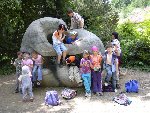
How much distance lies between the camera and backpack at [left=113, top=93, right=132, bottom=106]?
9.58 m

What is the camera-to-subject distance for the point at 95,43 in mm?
11180

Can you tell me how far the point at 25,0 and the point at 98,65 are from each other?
639 cm

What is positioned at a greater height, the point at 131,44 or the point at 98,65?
the point at 131,44

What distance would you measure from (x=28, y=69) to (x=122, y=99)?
288 centimetres

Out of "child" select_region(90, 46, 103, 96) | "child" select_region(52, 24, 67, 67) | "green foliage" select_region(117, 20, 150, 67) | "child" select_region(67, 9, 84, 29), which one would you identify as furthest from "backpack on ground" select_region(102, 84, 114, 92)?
"green foliage" select_region(117, 20, 150, 67)

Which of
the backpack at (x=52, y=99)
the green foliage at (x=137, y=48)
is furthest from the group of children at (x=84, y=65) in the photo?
the green foliage at (x=137, y=48)

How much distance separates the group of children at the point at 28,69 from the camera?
1003cm

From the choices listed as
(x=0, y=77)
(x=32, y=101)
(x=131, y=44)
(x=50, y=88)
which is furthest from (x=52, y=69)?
(x=131, y=44)

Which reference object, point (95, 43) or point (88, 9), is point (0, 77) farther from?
point (88, 9)

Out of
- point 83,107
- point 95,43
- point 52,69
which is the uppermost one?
point 95,43

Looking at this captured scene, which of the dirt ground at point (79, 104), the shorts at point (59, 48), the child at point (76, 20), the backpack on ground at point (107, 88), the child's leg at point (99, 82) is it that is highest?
the child at point (76, 20)

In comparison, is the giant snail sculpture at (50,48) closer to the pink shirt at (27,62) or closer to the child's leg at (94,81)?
the pink shirt at (27,62)

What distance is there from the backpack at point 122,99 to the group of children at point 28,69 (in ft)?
8.22

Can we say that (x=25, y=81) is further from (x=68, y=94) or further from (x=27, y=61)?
(x=68, y=94)
